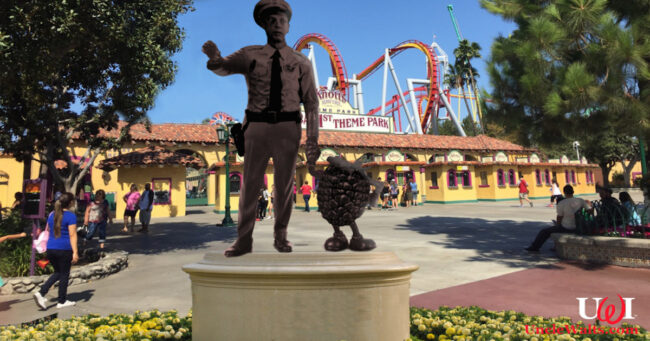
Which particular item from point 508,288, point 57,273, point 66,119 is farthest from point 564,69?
point 66,119

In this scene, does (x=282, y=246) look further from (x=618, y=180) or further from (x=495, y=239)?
(x=618, y=180)

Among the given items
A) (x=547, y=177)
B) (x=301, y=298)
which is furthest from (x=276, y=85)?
(x=547, y=177)

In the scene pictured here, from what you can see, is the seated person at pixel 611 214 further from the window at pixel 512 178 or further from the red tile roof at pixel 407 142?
the window at pixel 512 178

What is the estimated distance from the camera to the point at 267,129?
115 inches

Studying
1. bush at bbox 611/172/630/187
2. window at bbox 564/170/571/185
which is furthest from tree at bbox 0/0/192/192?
bush at bbox 611/172/630/187

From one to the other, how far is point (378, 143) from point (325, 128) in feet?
15.0

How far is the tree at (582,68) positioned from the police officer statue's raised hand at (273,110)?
4.87 meters

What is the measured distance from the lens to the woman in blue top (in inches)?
178

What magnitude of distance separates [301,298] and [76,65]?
810 cm

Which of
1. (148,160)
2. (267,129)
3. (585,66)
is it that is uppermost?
(585,66)

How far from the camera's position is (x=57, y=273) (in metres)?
4.63

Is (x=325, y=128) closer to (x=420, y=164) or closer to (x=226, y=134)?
(x=420, y=164)

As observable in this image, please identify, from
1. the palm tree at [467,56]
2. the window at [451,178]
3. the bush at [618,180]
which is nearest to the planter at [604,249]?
the window at [451,178]

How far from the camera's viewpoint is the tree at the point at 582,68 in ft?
18.2
